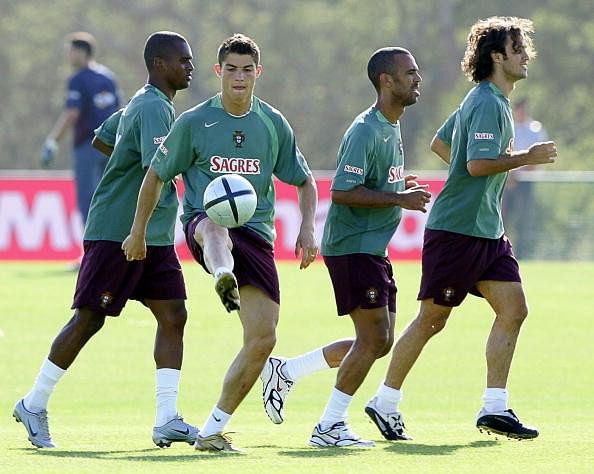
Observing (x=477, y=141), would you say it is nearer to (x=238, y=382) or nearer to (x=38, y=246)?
(x=238, y=382)

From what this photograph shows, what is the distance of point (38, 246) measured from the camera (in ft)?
82.0

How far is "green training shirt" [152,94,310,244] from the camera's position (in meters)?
8.87

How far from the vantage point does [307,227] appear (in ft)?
29.6

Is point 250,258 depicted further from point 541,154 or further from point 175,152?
point 541,154

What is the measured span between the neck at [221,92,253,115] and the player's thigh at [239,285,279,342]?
98 centimetres

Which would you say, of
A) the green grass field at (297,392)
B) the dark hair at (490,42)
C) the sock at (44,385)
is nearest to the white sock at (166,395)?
the green grass field at (297,392)

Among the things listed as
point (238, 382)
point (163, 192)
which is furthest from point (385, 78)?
point (238, 382)

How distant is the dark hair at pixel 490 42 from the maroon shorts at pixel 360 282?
130 cm

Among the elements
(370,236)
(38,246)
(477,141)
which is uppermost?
(477,141)

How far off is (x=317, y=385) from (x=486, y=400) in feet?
10.9

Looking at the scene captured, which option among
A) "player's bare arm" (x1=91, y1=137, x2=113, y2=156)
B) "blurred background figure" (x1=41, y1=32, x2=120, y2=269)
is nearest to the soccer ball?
"player's bare arm" (x1=91, y1=137, x2=113, y2=156)

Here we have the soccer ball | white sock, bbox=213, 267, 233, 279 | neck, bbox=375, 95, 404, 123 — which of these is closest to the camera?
white sock, bbox=213, 267, 233, 279

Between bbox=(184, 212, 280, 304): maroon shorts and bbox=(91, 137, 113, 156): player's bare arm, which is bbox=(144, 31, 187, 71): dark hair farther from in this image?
bbox=(184, 212, 280, 304): maroon shorts

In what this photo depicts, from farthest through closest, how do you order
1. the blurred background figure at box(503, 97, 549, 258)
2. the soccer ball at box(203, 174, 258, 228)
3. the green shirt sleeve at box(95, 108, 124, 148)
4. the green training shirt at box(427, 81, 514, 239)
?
1. the blurred background figure at box(503, 97, 549, 258)
2. the green shirt sleeve at box(95, 108, 124, 148)
3. the green training shirt at box(427, 81, 514, 239)
4. the soccer ball at box(203, 174, 258, 228)
